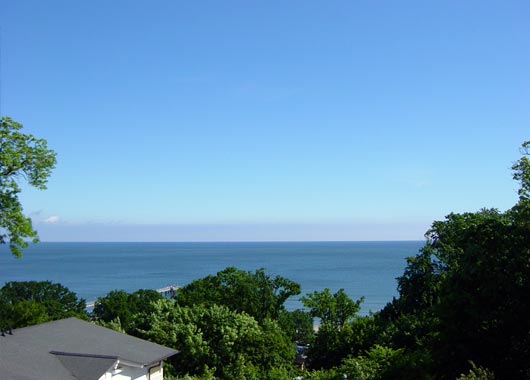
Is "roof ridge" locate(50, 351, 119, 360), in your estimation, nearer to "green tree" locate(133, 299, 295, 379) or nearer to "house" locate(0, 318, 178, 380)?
"house" locate(0, 318, 178, 380)

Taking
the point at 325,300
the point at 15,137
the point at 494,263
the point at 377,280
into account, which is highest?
the point at 15,137

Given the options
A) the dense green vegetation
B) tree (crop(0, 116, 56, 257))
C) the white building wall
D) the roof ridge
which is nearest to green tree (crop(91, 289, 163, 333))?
the dense green vegetation

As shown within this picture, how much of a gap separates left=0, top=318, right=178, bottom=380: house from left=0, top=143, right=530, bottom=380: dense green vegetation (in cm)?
391

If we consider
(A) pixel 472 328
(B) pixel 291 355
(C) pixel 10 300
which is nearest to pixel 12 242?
(A) pixel 472 328

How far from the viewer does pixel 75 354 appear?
24.9 metres

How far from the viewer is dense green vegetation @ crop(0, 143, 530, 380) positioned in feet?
60.8

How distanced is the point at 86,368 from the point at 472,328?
A: 1652cm

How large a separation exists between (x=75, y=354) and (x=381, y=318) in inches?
793

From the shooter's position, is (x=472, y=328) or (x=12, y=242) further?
(x=472, y=328)

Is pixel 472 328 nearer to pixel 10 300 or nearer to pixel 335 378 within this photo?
pixel 335 378

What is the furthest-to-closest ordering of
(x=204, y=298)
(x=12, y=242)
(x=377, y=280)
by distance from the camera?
(x=377, y=280) → (x=204, y=298) → (x=12, y=242)

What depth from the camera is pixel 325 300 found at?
130ft

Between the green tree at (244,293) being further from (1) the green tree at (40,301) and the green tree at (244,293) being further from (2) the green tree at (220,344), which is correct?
(1) the green tree at (40,301)

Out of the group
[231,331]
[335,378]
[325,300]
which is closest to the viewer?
[335,378]
